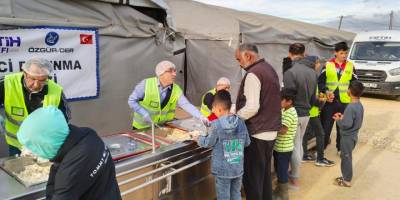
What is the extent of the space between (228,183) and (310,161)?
9.67 ft

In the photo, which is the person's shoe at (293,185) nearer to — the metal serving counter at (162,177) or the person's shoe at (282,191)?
the person's shoe at (282,191)

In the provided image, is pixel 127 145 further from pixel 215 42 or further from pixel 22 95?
pixel 215 42

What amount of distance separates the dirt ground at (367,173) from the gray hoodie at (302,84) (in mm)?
1004

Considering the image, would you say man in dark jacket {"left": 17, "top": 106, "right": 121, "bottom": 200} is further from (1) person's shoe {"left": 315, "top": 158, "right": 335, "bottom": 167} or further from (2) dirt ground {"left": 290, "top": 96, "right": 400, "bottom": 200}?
(1) person's shoe {"left": 315, "top": 158, "right": 335, "bottom": 167}

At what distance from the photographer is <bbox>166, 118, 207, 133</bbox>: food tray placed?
366 centimetres

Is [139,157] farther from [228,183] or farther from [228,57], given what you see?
[228,57]

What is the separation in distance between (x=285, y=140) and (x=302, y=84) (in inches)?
38.1

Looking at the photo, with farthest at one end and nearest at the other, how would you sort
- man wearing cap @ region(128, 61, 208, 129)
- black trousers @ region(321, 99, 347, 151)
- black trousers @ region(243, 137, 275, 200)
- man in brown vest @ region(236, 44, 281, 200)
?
black trousers @ region(321, 99, 347, 151)
man wearing cap @ region(128, 61, 208, 129)
black trousers @ region(243, 137, 275, 200)
man in brown vest @ region(236, 44, 281, 200)

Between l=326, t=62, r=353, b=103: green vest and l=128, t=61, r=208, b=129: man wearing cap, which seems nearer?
l=128, t=61, r=208, b=129: man wearing cap

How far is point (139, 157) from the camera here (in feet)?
8.95

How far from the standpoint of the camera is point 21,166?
8.12 feet

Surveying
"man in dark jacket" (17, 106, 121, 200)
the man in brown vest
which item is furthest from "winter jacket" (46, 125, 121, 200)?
the man in brown vest

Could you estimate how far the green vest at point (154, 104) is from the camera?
3.51 m

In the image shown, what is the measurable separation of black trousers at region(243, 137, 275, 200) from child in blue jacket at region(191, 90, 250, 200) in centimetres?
24
